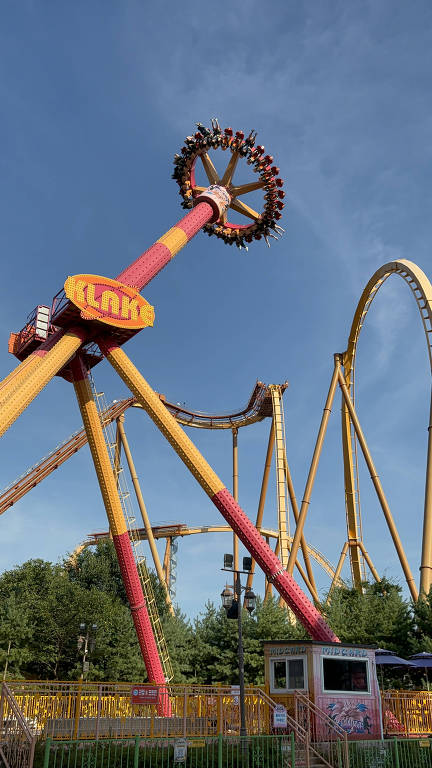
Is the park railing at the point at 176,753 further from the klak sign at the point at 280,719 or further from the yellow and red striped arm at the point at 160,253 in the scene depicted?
the yellow and red striped arm at the point at 160,253

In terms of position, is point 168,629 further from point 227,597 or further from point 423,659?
point 227,597

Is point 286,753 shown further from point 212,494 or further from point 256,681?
point 256,681

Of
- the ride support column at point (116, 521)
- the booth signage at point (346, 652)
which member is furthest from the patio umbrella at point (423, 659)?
the ride support column at point (116, 521)

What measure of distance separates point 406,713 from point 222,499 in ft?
23.3

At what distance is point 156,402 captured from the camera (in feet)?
65.9

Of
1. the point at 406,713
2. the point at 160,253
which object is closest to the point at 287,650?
the point at 406,713

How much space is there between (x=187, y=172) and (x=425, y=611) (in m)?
18.8

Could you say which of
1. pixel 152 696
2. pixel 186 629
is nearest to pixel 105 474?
pixel 152 696

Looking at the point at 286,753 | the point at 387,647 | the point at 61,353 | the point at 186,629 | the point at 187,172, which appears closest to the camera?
the point at 286,753

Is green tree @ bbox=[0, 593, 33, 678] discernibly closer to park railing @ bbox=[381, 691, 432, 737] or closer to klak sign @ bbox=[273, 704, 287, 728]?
park railing @ bbox=[381, 691, 432, 737]

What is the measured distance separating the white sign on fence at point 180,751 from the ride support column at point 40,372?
8684mm

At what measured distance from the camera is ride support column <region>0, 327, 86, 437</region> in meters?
16.9

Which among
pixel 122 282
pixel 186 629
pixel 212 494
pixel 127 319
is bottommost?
pixel 186 629

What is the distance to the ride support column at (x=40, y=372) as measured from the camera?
55.4 feet
